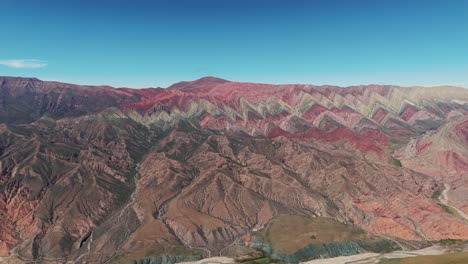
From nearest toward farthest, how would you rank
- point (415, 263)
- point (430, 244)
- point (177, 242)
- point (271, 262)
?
point (415, 263)
point (271, 262)
point (430, 244)
point (177, 242)

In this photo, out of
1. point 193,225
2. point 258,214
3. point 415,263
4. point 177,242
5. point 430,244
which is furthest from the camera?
point 258,214

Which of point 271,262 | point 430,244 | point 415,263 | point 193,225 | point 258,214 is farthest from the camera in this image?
point 258,214

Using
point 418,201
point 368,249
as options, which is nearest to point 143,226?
point 368,249

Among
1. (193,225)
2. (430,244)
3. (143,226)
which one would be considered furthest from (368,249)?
(143,226)

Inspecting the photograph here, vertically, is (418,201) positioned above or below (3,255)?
above

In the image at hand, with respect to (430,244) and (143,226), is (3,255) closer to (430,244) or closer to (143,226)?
(143,226)

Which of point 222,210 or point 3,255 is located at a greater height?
point 222,210

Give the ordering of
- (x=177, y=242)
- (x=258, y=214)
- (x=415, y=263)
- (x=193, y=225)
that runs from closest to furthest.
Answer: (x=415, y=263) < (x=177, y=242) < (x=193, y=225) < (x=258, y=214)

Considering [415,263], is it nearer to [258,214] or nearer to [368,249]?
[368,249]

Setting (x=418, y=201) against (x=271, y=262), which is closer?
(x=271, y=262)
